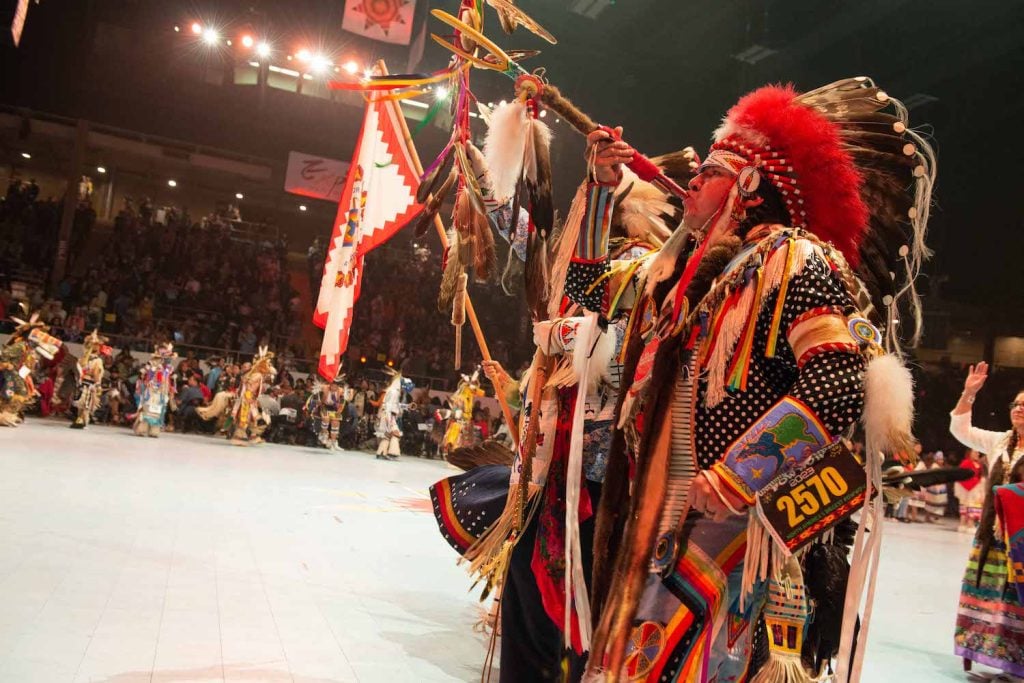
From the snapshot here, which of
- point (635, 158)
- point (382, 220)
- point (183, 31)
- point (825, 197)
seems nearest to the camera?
point (825, 197)

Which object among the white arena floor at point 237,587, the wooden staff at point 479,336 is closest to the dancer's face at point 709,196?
the wooden staff at point 479,336

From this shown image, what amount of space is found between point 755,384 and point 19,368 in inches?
447

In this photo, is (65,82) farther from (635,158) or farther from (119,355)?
(635,158)

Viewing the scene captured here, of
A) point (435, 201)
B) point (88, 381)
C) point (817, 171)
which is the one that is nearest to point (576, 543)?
point (817, 171)

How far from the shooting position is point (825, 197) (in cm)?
180

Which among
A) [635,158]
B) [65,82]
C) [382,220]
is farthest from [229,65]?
[635,158]

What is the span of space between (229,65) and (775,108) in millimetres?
20220

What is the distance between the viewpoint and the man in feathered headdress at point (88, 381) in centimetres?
1144

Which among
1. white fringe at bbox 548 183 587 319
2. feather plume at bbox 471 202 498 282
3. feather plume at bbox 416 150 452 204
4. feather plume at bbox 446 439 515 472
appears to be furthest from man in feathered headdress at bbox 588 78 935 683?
feather plume at bbox 446 439 515 472

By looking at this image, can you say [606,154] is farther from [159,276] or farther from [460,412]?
[159,276]

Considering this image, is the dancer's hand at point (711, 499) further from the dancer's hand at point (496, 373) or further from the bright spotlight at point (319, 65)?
the bright spotlight at point (319, 65)

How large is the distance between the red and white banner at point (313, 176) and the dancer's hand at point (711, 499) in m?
19.1

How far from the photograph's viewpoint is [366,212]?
445 centimetres

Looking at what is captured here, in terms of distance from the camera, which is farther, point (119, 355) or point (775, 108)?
point (119, 355)
